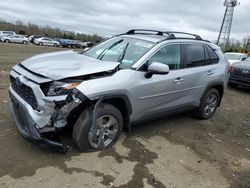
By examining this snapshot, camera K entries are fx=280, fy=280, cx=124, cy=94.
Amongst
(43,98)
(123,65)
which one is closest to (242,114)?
(123,65)

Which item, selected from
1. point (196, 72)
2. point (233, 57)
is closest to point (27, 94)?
point (196, 72)

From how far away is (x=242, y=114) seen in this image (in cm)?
768

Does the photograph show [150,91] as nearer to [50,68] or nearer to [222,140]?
[50,68]

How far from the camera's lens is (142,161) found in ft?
13.6

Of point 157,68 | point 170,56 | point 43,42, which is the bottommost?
point 43,42

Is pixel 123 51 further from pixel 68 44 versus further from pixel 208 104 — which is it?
pixel 68 44

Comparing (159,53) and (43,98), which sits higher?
(159,53)

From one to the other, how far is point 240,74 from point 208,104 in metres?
5.41

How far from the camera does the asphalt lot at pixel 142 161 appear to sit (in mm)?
3527

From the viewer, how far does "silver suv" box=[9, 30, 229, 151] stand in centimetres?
365

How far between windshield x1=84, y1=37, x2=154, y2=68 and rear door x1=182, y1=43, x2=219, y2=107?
102cm

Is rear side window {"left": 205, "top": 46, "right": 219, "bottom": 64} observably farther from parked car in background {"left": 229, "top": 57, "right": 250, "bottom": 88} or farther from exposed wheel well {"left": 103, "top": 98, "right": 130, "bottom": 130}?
parked car in background {"left": 229, "top": 57, "right": 250, "bottom": 88}

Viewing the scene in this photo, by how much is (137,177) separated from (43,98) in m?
1.60

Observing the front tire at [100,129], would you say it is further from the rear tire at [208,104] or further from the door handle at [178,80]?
the rear tire at [208,104]
